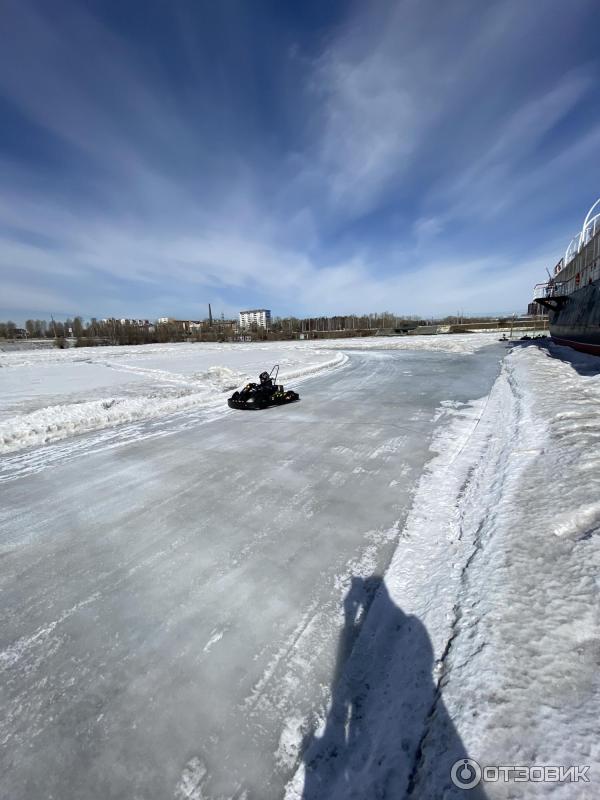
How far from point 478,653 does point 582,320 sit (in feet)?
71.4

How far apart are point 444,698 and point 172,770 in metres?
1.45

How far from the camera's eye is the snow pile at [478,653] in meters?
1.56

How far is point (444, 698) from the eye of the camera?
1838 millimetres

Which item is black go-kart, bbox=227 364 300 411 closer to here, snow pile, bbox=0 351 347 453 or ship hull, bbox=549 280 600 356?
snow pile, bbox=0 351 347 453

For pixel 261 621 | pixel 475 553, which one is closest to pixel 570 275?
pixel 475 553

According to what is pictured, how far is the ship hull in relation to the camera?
15.8 meters
